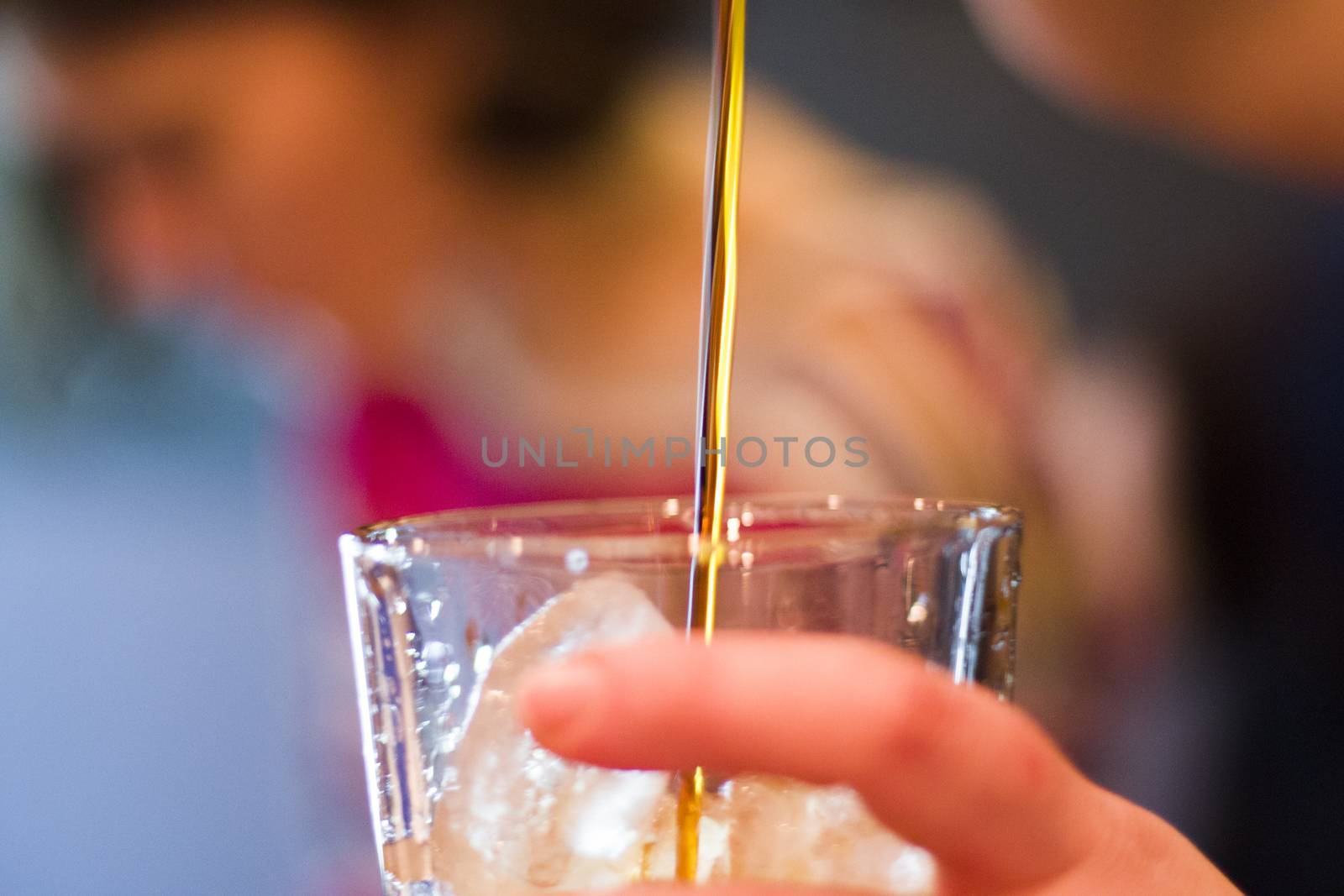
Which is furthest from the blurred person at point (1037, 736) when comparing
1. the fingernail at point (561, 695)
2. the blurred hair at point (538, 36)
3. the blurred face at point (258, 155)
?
the blurred face at point (258, 155)

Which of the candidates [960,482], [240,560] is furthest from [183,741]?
[960,482]

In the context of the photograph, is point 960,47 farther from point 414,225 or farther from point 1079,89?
point 414,225

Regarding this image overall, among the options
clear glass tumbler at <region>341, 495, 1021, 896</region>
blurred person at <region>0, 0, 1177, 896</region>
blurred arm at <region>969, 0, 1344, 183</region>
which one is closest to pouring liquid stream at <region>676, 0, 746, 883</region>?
clear glass tumbler at <region>341, 495, 1021, 896</region>

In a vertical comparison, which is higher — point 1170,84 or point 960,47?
point 960,47

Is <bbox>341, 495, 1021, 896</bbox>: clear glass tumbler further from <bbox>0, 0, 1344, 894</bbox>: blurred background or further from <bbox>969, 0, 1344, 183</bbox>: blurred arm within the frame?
<bbox>0, 0, 1344, 894</bbox>: blurred background

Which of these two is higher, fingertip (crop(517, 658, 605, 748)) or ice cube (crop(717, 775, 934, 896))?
fingertip (crop(517, 658, 605, 748))

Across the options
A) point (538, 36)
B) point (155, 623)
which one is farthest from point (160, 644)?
point (538, 36)
